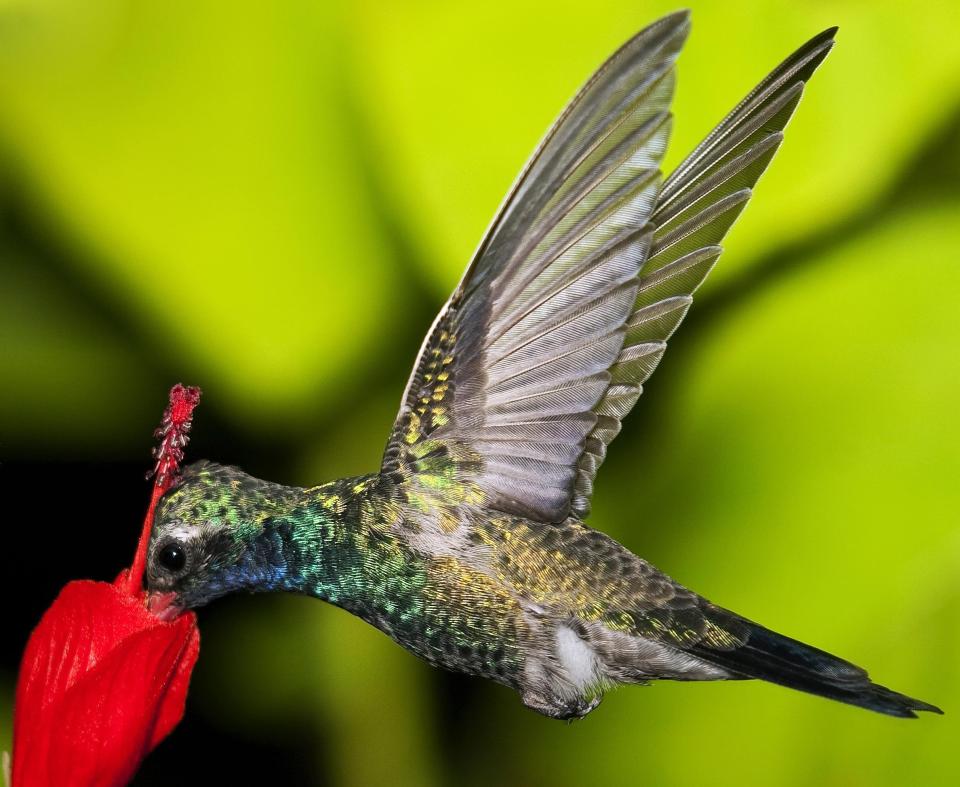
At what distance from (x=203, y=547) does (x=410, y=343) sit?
0.33 meters

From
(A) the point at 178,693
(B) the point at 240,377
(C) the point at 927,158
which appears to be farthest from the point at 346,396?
(C) the point at 927,158

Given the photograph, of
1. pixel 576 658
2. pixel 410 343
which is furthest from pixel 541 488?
Result: pixel 410 343

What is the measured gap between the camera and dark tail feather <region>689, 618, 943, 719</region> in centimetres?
38

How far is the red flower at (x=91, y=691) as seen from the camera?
14.5 inches

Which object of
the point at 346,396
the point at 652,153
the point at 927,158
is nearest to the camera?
the point at 652,153

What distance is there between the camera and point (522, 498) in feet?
1.46

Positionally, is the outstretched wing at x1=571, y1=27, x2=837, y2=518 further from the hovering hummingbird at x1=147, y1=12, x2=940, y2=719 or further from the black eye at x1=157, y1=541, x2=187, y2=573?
the black eye at x1=157, y1=541, x2=187, y2=573

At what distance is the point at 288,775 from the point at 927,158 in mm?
645

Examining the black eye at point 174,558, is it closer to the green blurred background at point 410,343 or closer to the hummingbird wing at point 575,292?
the hummingbird wing at point 575,292

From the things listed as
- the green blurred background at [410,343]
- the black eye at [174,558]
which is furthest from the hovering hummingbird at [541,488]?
the green blurred background at [410,343]

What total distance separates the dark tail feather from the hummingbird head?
0.18 meters

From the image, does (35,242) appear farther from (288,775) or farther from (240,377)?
(288,775)

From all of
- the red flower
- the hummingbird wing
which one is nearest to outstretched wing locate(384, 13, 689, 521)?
the hummingbird wing

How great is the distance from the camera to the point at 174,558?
0.40m
